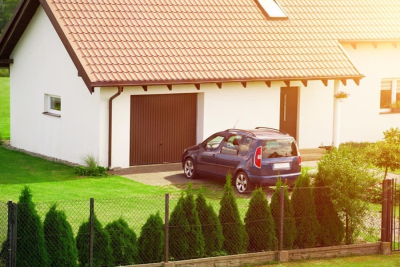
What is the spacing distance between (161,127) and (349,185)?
374 inches

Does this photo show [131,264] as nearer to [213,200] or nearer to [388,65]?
[213,200]

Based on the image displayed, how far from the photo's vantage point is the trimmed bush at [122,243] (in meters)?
14.0

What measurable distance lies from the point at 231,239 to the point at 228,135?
6696mm

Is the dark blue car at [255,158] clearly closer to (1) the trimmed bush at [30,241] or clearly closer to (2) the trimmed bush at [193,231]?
(2) the trimmed bush at [193,231]

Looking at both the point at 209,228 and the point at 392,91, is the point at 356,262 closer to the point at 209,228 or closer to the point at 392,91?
the point at 209,228

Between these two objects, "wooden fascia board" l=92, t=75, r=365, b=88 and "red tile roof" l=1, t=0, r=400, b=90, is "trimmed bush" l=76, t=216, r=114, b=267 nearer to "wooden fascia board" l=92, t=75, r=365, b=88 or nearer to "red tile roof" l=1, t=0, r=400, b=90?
"wooden fascia board" l=92, t=75, r=365, b=88

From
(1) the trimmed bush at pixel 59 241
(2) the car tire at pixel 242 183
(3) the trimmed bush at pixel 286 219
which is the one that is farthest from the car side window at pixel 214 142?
(1) the trimmed bush at pixel 59 241

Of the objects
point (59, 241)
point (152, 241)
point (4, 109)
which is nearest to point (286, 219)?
point (152, 241)

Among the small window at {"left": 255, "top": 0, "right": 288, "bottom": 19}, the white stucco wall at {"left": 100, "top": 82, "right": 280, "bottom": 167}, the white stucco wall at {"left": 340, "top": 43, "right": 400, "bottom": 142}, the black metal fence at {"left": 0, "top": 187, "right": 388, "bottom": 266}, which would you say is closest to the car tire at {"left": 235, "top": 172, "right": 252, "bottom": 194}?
the black metal fence at {"left": 0, "top": 187, "right": 388, "bottom": 266}

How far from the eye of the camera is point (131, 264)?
14.2 metres

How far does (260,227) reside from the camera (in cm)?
1564

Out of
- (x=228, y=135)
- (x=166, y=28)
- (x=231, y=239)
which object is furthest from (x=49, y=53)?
(x=231, y=239)

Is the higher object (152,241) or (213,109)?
(213,109)

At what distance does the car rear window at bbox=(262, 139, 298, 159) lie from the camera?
68.0ft
